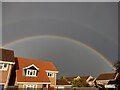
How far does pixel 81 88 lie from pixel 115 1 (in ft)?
11.0

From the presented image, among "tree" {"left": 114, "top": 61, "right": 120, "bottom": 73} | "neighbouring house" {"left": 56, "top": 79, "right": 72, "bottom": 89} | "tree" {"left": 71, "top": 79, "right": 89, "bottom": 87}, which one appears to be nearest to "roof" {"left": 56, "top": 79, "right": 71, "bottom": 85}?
"neighbouring house" {"left": 56, "top": 79, "right": 72, "bottom": 89}

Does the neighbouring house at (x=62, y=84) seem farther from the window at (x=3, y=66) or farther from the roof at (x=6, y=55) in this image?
the window at (x=3, y=66)

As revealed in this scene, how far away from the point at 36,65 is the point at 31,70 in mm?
432

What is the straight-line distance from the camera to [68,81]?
33.8 ft

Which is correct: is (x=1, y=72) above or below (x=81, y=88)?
above

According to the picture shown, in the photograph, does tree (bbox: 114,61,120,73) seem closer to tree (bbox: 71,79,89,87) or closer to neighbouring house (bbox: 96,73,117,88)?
neighbouring house (bbox: 96,73,117,88)

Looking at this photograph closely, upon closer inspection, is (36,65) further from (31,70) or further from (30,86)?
(30,86)

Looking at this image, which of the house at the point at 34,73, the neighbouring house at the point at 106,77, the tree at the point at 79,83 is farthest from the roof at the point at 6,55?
the neighbouring house at the point at 106,77

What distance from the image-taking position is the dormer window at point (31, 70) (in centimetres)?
924

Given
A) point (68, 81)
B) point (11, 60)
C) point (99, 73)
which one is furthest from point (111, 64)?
point (11, 60)

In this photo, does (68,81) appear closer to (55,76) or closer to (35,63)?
(55,76)

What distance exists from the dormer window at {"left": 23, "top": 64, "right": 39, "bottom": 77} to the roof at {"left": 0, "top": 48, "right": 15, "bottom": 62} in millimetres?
656

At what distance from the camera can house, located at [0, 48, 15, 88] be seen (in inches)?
336

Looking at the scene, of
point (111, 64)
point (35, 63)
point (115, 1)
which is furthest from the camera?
point (35, 63)
